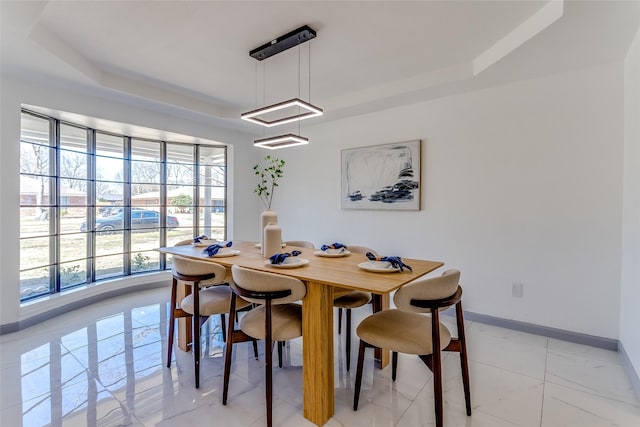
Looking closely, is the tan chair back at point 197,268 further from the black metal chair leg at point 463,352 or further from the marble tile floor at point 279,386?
the black metal chair leg at point 463,352

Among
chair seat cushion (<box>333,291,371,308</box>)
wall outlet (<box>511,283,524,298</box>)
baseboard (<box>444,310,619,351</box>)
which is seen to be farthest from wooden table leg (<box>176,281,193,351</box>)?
wall outlet (<box>511,283,524,298</box>)

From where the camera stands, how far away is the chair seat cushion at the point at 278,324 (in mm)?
1848

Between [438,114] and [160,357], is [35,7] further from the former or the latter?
[438,114]

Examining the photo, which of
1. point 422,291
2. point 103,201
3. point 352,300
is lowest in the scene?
point 352,300

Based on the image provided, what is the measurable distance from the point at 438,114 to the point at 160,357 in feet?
12.3

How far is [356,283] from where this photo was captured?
1.58 metres

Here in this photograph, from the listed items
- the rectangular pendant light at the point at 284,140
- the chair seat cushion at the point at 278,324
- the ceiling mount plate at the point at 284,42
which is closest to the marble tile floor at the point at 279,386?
the chair seat cushion at the point at 278,324

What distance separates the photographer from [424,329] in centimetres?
180

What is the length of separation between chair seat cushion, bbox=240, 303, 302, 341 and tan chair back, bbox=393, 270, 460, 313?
0.70 metres

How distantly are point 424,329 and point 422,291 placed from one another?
376 mm

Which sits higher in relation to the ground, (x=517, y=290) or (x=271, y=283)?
(x=271, y=283)

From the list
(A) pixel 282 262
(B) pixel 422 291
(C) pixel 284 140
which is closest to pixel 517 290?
(B) pixel 422 291

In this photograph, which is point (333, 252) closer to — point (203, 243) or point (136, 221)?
point (203, 243)

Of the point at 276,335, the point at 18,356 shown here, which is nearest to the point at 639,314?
the point at 276,335
